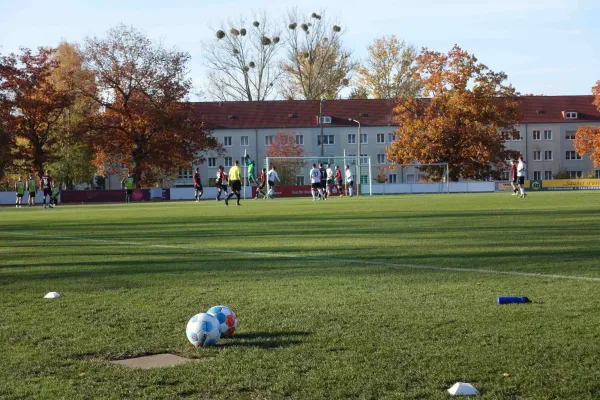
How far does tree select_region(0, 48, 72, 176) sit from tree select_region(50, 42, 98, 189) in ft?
4.23

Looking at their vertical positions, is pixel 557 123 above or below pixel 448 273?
above

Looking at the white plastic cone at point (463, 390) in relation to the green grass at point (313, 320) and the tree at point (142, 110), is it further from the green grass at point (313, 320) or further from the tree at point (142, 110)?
the tree at point (142, 110)

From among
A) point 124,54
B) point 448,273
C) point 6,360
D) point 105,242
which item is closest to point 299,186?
point 124,54

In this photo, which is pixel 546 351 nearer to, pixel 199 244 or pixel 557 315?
pixel 557 315

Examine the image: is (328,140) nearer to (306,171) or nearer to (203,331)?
(306,171)

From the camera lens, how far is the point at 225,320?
5.77 m

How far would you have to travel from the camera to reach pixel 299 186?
64.4 metres

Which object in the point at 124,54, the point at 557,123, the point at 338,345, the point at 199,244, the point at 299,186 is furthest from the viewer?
the point at 557,123

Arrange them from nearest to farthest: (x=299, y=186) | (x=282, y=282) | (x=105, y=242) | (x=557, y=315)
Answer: (x=557, y=315) < (x=282, y=282) < (x=105, y=242) < (x=299, y=186)

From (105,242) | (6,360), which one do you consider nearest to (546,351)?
(6,360)

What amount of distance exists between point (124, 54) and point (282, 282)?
65415mm

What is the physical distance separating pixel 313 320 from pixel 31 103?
6700 cm

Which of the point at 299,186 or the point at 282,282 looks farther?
the point at 299,186

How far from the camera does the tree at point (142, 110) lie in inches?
2783
